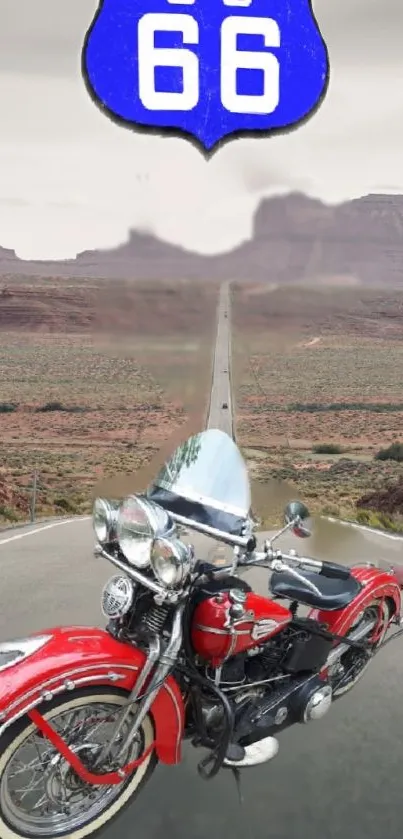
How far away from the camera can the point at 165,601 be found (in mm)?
2572

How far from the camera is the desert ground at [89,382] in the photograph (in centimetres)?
454

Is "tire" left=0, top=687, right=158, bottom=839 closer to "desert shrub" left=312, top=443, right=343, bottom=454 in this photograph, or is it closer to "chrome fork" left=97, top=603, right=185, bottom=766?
"chrome fork" left=97, top=603, right=185, bottom=766

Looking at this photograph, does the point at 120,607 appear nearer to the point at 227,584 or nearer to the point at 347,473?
the point at 227,584

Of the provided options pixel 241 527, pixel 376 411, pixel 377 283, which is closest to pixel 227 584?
pixel 241 527

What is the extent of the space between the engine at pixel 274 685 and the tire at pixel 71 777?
0.30 metres

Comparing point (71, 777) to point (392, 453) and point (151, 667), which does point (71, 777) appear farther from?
point (392, 453)

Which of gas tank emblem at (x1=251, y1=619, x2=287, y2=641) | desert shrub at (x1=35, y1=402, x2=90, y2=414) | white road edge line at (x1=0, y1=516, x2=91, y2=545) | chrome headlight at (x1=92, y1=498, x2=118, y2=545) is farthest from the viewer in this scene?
desert shrub at (x1=35, y1=402, x2=90, y2=414)

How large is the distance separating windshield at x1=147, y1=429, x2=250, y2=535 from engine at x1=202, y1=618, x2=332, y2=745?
0.56m

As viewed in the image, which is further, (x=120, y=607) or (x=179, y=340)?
(x=179, y=340)

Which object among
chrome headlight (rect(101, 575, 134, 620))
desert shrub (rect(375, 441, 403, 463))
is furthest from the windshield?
desert shrub (rect(375, 441, 403, 463))

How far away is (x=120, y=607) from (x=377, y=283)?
3314mm

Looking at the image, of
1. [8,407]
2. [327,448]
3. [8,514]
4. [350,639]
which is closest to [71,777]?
[350,639]

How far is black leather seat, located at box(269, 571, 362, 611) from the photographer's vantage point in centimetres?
321

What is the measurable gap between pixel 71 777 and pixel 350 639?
4.49 ft
